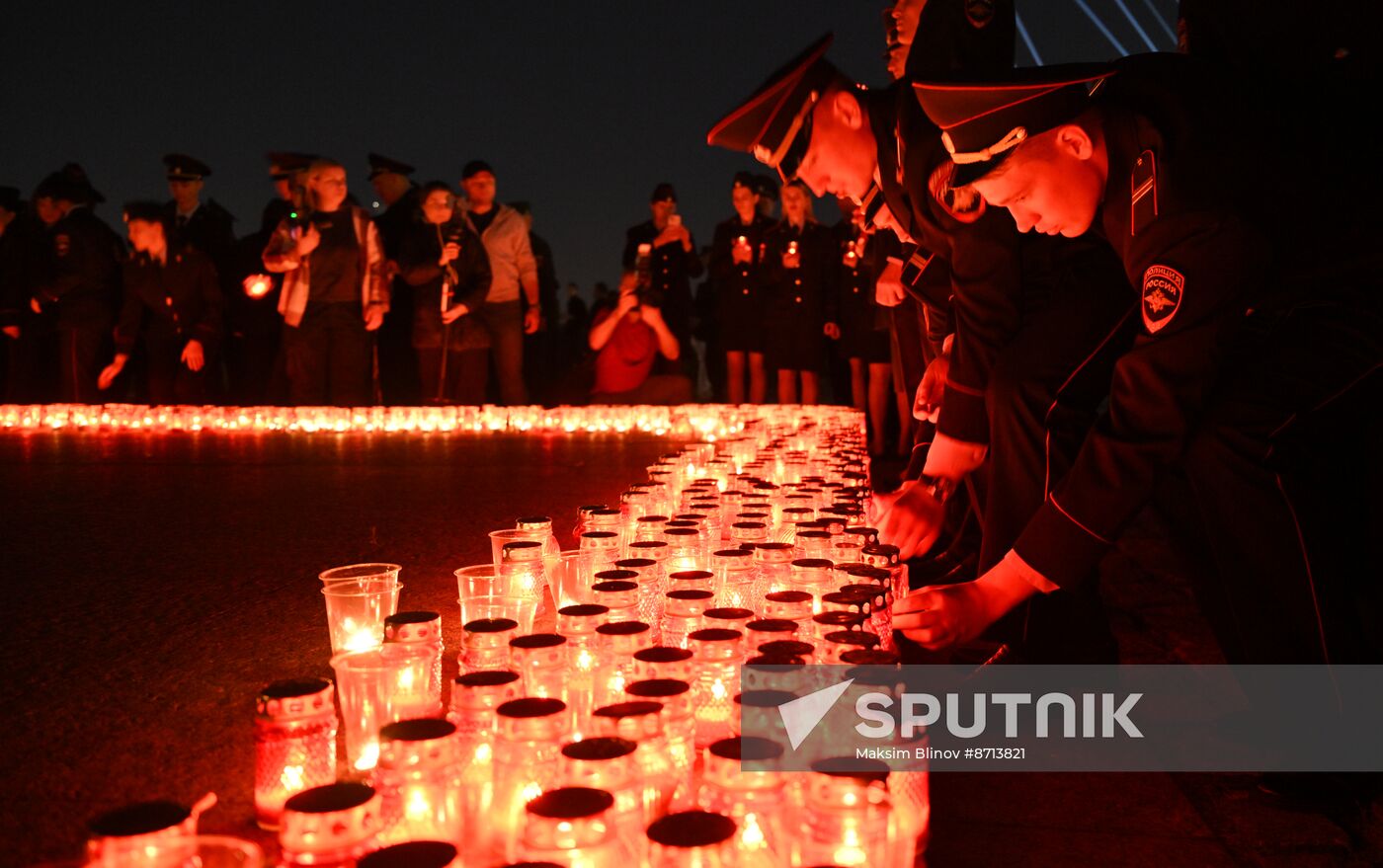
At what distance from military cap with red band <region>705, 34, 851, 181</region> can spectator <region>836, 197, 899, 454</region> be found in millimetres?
4415

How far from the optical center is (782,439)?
5.46 m

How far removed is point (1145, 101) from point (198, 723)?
87.2 inches

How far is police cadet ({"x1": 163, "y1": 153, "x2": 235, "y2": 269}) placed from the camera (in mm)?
10000

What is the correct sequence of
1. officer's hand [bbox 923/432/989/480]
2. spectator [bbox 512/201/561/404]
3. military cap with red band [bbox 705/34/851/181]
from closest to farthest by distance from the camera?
officer's hand [bbox 923/432/989/480] < military cap with red band [bbox 705/34/851/181] < spectator [bbox 512/201/561/404]

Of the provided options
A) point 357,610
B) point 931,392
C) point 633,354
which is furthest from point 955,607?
point 633,354

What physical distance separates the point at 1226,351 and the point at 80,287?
35.9 ft

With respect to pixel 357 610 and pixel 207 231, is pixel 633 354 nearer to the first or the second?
pixel 207 231

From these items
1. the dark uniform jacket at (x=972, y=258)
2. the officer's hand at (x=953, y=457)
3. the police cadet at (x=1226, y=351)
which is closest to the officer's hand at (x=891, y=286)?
the dark uniform jacket at (x=972, y=258)

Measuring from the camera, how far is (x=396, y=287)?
34.9 ft

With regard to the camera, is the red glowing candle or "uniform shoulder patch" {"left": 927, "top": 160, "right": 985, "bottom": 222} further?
"uniform shoulder patch" {"left": 927, "top": 160, "right": 985, "bottom": 222}

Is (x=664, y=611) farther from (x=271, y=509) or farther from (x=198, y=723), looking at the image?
(x=271, y=509)

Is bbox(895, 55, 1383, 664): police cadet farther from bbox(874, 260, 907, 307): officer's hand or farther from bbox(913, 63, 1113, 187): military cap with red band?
bbox(874, 260, 907, 307): officer's hand

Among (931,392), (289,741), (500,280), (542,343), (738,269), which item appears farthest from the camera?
(542,343)

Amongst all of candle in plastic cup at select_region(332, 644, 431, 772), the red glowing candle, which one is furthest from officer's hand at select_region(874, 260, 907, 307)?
the red glowing candle
